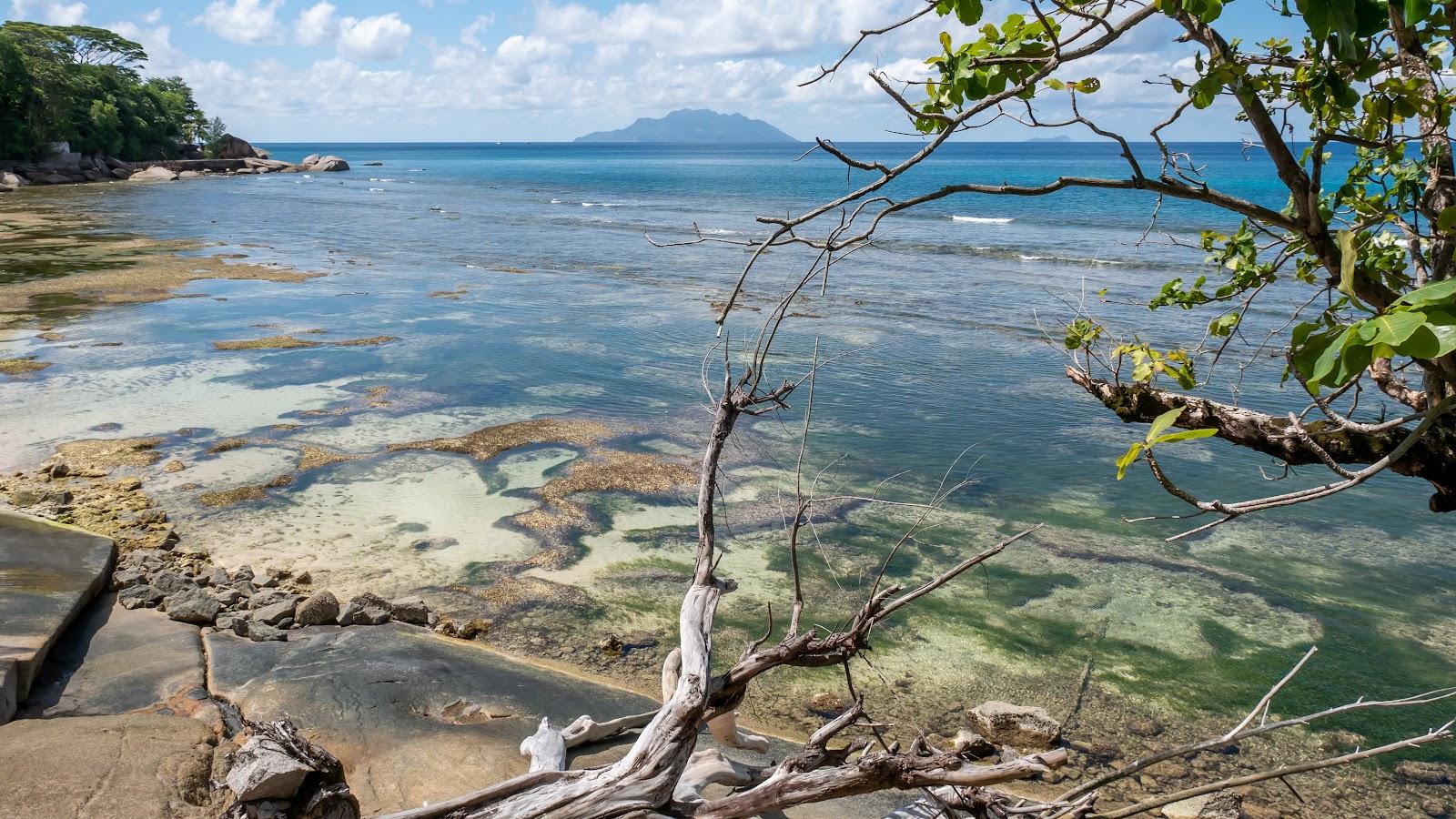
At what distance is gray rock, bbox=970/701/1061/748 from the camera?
6.52 metres

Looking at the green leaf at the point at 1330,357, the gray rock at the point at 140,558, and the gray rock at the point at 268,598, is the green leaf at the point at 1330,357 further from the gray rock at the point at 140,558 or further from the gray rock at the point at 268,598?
the gray rock at the point at 140,558

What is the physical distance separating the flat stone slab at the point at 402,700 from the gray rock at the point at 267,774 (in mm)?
959

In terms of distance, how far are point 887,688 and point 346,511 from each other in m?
5.90

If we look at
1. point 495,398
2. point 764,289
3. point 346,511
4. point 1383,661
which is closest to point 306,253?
point 764,289

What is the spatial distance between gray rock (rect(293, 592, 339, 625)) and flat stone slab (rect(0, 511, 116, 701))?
147 centimetres

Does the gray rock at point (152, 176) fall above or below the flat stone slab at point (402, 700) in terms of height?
above

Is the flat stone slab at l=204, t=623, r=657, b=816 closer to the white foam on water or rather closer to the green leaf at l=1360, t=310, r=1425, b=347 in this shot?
the white foam on water

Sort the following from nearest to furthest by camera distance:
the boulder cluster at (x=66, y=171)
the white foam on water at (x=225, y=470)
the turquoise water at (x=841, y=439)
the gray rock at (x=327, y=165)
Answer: the turquoise water at (x=841, y=439) < the white foam on water at (x=225, y=470) < the boulder cluster at (x=66, y=171) < the gray rock at (x=327, y=165)

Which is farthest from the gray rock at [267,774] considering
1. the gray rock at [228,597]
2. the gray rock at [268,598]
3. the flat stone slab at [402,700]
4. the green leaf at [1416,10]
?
the green leaf at [1416,10]

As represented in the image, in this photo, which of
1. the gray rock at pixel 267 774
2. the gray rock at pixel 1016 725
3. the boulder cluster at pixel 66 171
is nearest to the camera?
the gray rock at pixel 267 774

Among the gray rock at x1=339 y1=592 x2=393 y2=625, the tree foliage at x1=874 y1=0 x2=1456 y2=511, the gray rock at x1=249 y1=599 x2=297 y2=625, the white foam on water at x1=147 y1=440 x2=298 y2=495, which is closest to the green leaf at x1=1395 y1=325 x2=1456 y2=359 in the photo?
the tree foliage at x1=874 y1=0 x2=1456 y2=511

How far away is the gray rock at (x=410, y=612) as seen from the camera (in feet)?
26.0

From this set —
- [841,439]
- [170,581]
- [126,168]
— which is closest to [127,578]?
[170,581]

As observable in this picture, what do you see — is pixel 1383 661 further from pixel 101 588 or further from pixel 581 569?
pixel 101 588
